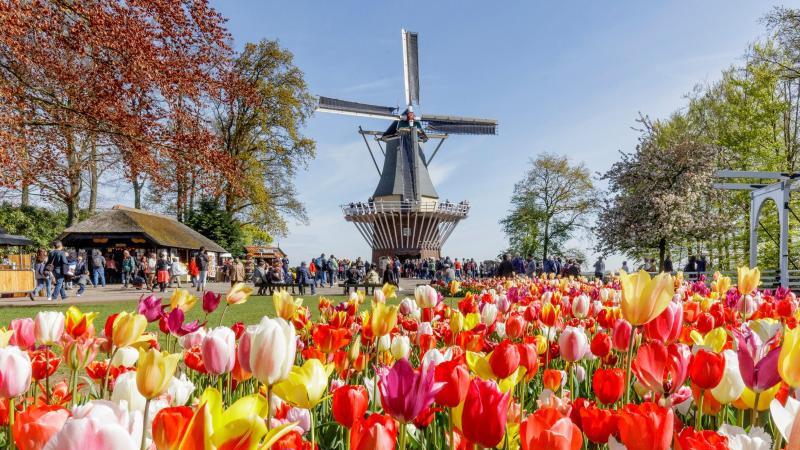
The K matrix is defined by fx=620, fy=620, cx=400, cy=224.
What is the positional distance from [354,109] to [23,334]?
40.4 meters

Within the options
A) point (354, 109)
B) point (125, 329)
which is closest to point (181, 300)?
point (125, 329)

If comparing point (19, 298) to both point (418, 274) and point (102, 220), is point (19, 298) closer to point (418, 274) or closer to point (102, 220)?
point (102, 220)

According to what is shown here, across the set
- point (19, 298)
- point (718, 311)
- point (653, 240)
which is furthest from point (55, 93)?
point (653, 240)

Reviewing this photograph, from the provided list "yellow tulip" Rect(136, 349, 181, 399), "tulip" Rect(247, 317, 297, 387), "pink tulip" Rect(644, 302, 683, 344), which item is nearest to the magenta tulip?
"tulip" Rect(247, 317, 297, 387)

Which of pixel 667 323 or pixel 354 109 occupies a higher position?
pixel 354 109

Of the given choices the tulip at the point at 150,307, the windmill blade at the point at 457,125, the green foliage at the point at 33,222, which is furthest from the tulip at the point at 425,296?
the windmill blade at the point at 457,125

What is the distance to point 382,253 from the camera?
137ft

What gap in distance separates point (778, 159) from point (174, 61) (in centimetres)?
2495

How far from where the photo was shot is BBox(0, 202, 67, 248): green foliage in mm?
31328

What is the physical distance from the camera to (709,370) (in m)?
1.44

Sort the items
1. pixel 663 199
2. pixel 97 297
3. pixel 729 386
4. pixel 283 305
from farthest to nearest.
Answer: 1. pixel 663 199
2. pixel 97 297
3. pixel 283 305
4. pixel 729 386

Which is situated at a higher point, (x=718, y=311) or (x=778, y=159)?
(x=778, y=159)

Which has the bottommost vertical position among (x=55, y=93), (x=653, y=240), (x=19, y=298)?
(x=19, y=298)

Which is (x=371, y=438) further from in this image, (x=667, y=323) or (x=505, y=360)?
(x=667, y=323)
